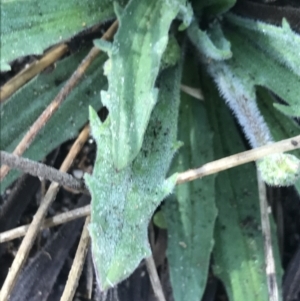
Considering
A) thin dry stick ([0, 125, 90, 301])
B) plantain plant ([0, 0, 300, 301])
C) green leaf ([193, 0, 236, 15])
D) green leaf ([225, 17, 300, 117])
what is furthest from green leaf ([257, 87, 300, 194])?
thin dry stick ([0, 125, 90, 301])

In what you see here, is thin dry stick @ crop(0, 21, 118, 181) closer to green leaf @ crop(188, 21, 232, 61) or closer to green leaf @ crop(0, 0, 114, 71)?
green leaf @ crop(0, 0, 114, 71)

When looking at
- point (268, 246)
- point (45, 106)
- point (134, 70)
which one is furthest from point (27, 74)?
point (268, 246)

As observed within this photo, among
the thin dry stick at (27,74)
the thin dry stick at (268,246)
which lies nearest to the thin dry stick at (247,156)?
the thin dry stick at (268,246)

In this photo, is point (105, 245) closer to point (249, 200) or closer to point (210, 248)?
point (210, 248)

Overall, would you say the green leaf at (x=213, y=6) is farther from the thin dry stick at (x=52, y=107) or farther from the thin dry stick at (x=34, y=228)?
the thin dry stick at (x=34, y=228)

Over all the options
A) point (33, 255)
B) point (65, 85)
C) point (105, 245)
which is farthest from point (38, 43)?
point (33, 255)

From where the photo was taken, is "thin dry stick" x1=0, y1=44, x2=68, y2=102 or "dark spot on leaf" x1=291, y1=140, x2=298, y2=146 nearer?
"dark spot on leaf" x1=291, y1=140, x2=298, y2=146

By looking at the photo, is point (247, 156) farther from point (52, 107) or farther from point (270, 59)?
point (52, 107)
